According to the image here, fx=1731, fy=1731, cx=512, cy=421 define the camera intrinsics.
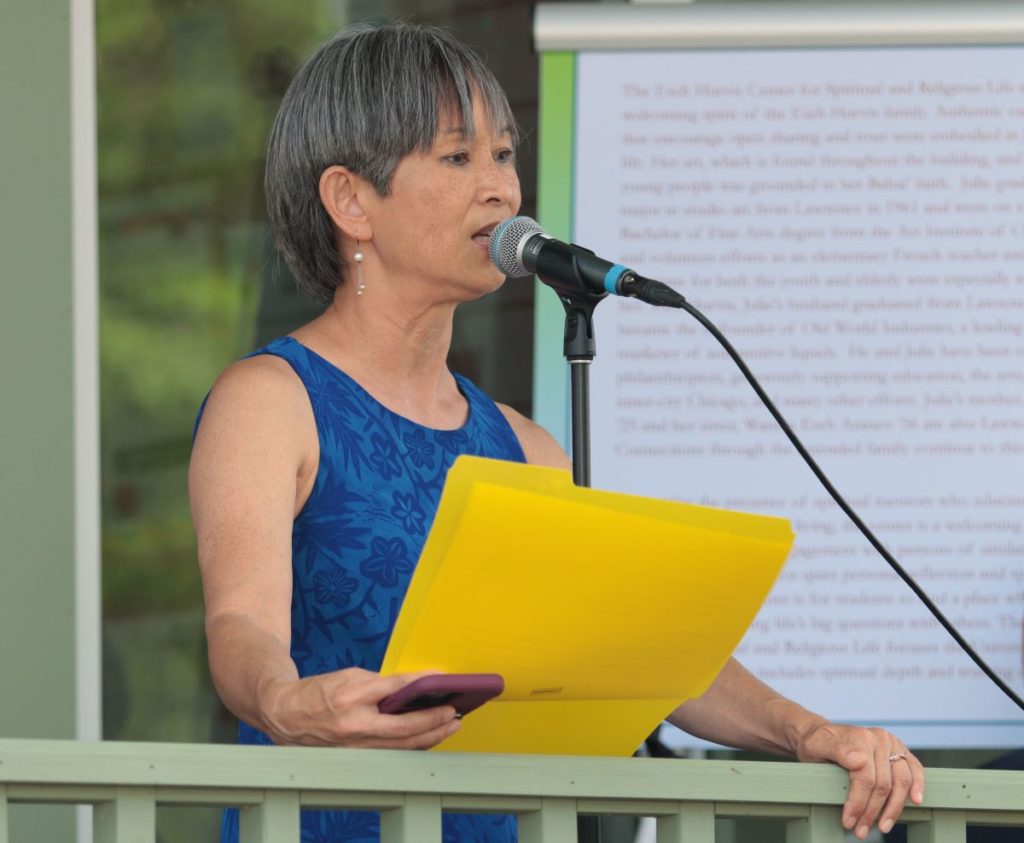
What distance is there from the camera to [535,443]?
229cm

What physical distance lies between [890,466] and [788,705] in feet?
3.52

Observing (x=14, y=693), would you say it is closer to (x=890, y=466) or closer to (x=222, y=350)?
(x=222, y=350)

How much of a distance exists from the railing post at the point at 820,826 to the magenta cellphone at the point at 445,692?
36 cm

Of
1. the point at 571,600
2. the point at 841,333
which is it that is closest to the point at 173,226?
the point at 841,333

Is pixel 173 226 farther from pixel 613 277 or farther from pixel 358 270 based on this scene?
pixel 613 277

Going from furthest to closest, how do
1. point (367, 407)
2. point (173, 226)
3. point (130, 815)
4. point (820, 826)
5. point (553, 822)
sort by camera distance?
point (173, 226), point (367, 407), point (820, 826), point (553, 822), point (130, 815)

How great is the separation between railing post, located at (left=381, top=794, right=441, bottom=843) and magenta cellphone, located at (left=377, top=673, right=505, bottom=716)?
0.09 metres

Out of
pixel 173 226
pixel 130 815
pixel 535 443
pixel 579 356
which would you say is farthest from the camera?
pixel 173 226

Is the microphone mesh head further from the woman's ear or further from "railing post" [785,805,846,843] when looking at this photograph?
"railing post" [785,805,846,843]

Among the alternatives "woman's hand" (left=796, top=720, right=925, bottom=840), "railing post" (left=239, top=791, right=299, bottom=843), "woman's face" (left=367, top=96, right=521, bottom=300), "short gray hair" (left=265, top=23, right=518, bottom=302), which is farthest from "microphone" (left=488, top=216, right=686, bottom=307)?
"railing post" (left=239, top=791, right=299, bottom=843)

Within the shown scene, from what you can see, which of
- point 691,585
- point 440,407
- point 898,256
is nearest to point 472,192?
point 440,407

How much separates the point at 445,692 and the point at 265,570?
0.38 meters

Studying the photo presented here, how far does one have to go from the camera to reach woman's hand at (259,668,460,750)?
56.6 inches

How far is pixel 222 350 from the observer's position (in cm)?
351
